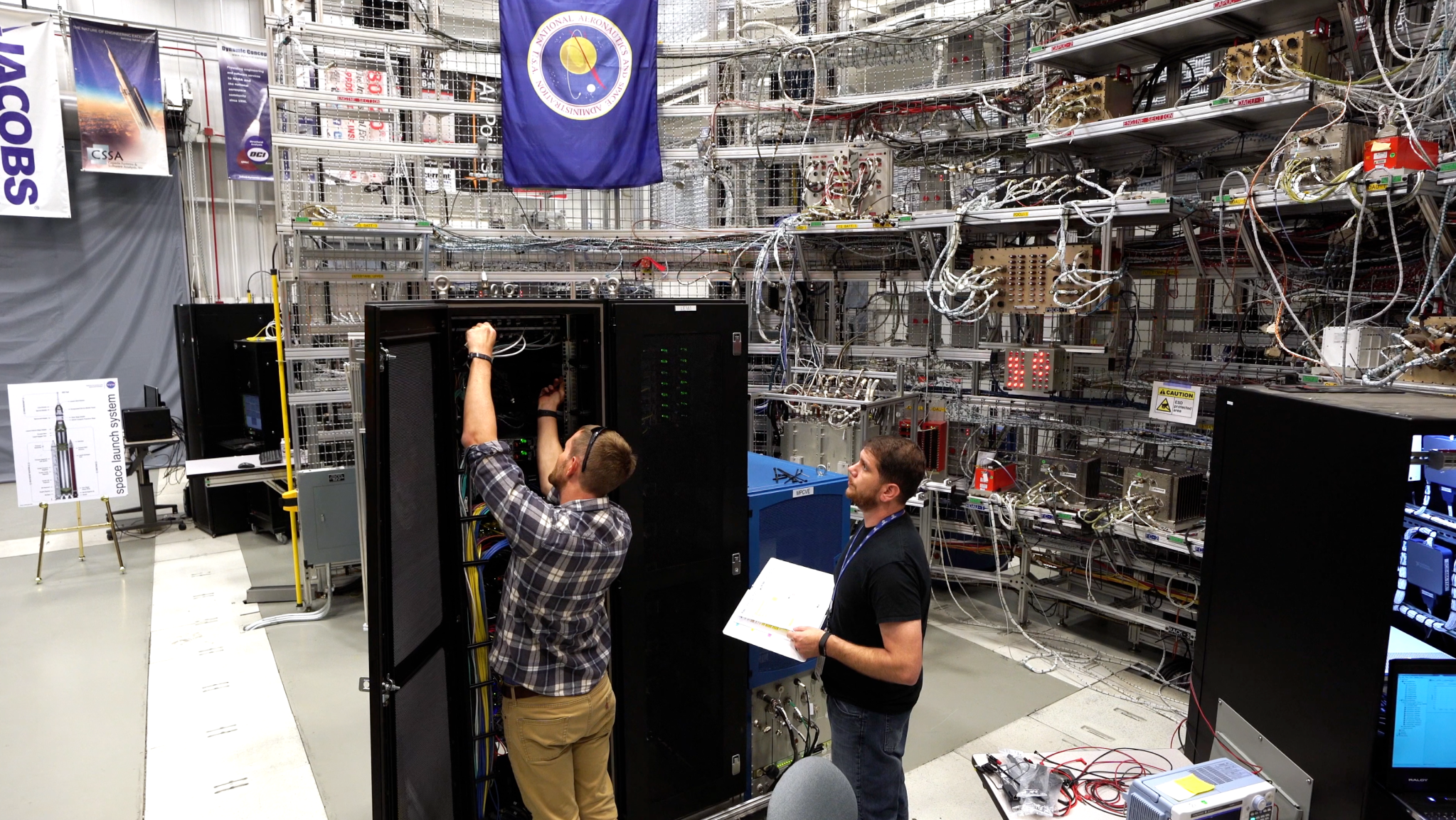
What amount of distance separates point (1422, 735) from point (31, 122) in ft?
35.3

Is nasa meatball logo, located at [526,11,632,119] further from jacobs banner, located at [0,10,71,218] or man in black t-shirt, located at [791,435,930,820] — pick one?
jacobs banner, located at [0,10,71,218]

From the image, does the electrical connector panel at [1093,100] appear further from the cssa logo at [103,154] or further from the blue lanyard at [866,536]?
the cssa logo at [103,154]

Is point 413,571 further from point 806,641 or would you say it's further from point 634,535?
point 806,641

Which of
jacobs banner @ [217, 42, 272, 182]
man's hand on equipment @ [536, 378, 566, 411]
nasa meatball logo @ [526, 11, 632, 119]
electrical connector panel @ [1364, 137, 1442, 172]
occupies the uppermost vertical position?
jacobs banner @ [217, 42, 272, 182]

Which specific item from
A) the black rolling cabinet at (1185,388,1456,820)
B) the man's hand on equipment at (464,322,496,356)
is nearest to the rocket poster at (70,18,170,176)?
the man's hand on equipment at (464,322,496,356)

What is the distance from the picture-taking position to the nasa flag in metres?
5.04

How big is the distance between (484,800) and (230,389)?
540 centimetres

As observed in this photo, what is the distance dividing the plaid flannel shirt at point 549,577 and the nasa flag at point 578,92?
11.4ft

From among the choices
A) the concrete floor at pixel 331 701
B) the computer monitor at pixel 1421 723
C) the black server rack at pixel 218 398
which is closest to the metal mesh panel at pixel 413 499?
the concrete floor at pixel 331 701

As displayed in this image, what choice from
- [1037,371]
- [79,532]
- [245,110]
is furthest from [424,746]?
[245,110]

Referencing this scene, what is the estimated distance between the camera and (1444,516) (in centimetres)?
179

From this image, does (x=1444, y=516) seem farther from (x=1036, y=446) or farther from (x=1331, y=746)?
(x=1036, y=446)

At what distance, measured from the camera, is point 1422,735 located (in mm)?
1651

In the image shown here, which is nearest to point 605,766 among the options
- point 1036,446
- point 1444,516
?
point 1444,516
